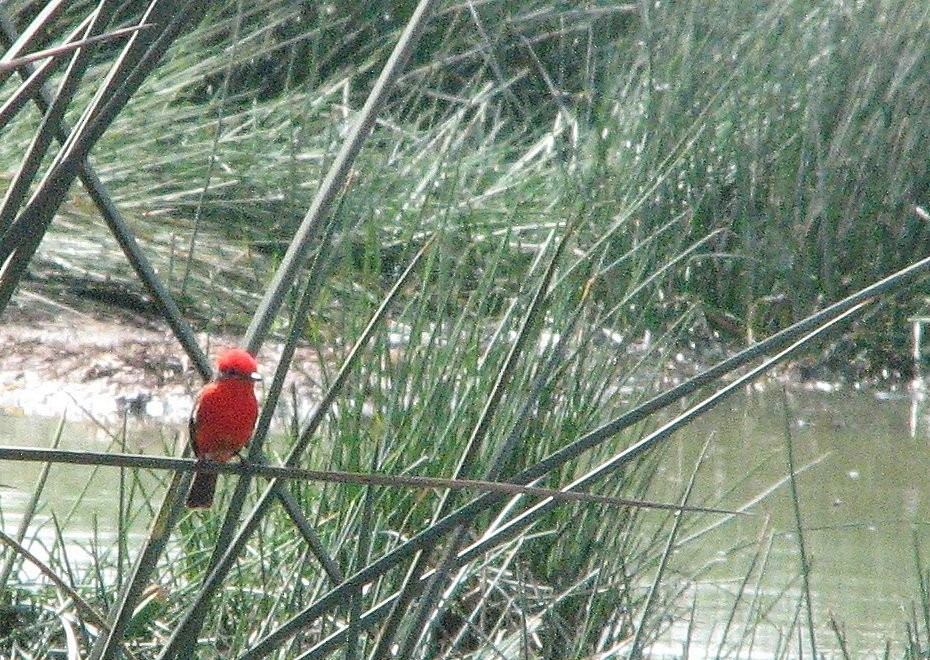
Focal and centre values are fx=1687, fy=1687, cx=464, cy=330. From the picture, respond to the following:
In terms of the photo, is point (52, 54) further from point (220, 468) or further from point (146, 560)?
point (146, 560)

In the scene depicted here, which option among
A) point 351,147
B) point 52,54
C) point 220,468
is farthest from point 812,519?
point 52,54

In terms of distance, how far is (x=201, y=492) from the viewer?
6.98 feet

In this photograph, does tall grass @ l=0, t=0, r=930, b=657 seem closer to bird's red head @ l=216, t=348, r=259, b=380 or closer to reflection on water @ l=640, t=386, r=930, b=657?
reflection on water @ l=640, t=386, r=930, b=657

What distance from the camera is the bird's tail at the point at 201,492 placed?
210 centimetres

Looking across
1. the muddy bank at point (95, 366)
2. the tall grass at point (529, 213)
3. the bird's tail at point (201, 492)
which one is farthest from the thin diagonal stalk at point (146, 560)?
the muddy bank at point (95, 366)

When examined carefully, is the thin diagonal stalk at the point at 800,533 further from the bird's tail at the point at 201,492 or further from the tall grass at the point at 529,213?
the bird's tail at the point at 201,492

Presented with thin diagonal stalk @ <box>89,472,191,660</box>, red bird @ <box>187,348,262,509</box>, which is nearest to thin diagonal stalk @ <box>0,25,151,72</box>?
thin diagonal stalk @ <box>89,472,191,660</box>

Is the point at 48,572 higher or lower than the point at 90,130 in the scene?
lower

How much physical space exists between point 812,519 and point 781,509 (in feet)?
0.35

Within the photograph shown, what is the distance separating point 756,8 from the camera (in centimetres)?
600

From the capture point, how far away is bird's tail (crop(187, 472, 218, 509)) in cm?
210

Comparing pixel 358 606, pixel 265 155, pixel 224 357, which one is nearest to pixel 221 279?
pixel 265 155

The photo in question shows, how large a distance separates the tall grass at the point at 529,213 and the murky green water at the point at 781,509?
0.31 ft

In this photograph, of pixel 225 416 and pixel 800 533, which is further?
pixel 225 416
